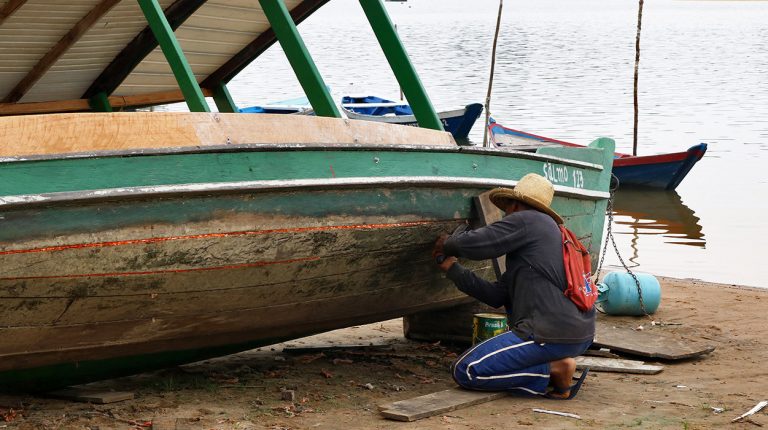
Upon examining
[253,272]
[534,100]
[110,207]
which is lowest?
Answer: [534,100]

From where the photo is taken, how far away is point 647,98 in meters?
41.9

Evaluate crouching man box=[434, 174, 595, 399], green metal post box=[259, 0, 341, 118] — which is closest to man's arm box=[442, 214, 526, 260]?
crouching man box=[434, 174, 595, 399]

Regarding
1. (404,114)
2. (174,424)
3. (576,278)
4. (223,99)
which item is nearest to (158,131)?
(174,424)

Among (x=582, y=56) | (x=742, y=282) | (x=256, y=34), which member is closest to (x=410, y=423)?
(x=256, y=34)

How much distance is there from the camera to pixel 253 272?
593cm

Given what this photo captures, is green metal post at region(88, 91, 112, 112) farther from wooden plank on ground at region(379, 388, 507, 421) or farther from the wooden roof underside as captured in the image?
wooden plank on ground at region(379, 388, 507, 421)

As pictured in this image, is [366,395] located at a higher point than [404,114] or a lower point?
higher

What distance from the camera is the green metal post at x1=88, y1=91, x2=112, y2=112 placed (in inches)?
332

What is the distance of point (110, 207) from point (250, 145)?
0.77 meters

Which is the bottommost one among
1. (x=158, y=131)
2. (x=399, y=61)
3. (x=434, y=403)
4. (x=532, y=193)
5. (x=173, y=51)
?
(x=434, y=403)

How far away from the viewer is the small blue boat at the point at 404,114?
95.3 feet

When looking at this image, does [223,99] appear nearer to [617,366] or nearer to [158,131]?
[158,131]

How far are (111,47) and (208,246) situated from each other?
2.89 meters

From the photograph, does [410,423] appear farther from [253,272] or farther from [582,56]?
[582,56]
